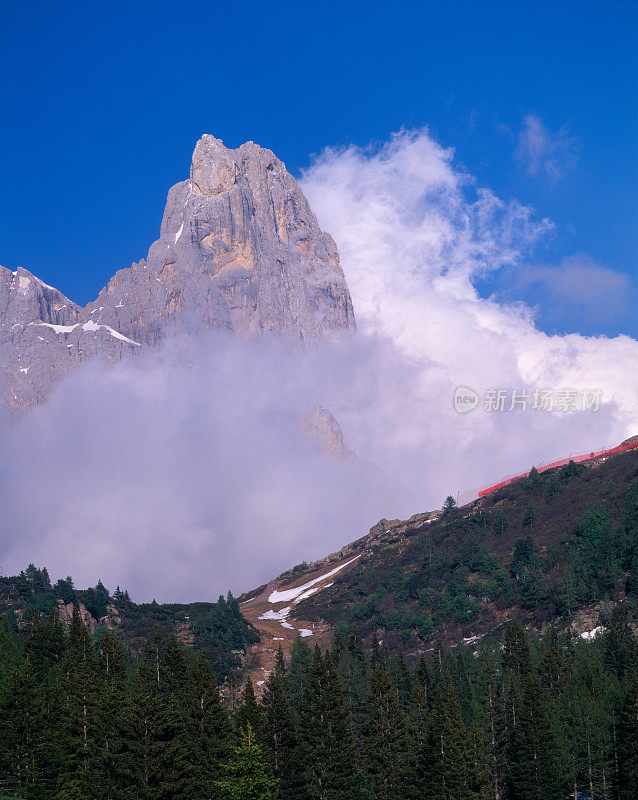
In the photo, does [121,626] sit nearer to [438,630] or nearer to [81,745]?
[438,630]

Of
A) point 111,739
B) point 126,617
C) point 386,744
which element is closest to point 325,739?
point 386,744

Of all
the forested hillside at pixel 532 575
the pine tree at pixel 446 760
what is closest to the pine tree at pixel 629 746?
the pine tree at pixel 446 760

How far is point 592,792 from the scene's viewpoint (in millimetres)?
73938

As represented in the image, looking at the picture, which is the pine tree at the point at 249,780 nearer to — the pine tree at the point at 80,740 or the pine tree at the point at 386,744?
the pine tree at the point at 80,740

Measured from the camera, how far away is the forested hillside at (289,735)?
5125 centimetres

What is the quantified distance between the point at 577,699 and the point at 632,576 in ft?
213

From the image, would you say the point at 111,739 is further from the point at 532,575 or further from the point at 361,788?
the point at 532,575

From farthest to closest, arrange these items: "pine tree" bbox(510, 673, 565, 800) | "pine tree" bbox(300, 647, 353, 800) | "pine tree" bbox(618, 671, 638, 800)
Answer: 1. "pine tree" bbox(510, 673, 565, 800)
2. "pine tree" bbox(618, 671, 638, 800)
3. "pine tree" bbox(300, 647, 353, 800)

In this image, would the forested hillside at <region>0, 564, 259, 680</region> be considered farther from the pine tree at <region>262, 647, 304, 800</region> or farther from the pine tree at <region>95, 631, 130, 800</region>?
the pine tree at <region>95, 631, 130, 800</region>

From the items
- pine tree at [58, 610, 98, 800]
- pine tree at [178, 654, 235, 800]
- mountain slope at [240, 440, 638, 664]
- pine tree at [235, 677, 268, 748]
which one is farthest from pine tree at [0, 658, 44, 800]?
mountain slope at [240, 440, 638, 664]

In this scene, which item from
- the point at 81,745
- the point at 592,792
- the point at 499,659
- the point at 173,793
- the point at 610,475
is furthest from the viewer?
the point at 610,475

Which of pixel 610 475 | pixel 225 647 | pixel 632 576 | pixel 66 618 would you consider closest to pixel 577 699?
pixel 632 576

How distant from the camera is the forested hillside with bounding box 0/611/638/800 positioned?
51.2 metres

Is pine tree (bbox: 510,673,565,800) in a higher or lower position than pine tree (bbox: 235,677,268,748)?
lower
